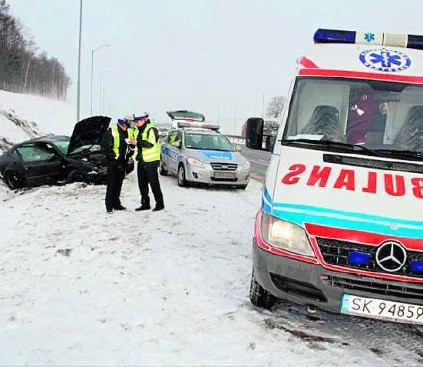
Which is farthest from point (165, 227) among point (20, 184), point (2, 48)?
point (2, 48)

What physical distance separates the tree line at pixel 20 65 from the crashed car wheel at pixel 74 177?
67.2 metres

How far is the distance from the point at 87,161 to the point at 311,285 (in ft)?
31.1

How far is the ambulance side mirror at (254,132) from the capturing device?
5.82 meters

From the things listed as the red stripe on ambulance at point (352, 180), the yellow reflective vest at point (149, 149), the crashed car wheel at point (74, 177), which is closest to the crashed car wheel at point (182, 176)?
the crashed car wheel at point (74, 177)

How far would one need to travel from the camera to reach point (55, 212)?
29.9ft

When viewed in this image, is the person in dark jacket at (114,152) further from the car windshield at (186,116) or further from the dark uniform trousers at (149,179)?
the car windshield at (186,116)

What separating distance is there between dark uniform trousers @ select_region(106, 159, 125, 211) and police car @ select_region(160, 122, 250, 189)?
369 centimetres

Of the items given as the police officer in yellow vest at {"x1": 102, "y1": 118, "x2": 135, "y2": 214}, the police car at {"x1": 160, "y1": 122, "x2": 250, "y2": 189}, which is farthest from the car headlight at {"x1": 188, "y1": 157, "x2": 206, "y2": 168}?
the police officer in yellow vest at {"x1": 102, "y1": 118, "x2": 135, "y2": 214}

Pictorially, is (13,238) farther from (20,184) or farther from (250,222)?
(20,184)

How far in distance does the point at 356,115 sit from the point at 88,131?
8.75 metres

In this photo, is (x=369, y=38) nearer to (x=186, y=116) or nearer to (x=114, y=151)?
(x=114, y=151)

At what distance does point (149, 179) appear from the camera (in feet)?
29.5

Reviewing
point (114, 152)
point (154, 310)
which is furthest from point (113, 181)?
point (154, 310)

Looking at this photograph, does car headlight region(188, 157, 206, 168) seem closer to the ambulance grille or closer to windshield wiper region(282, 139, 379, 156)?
windshield wiper region(282, 139, 379, 156)
